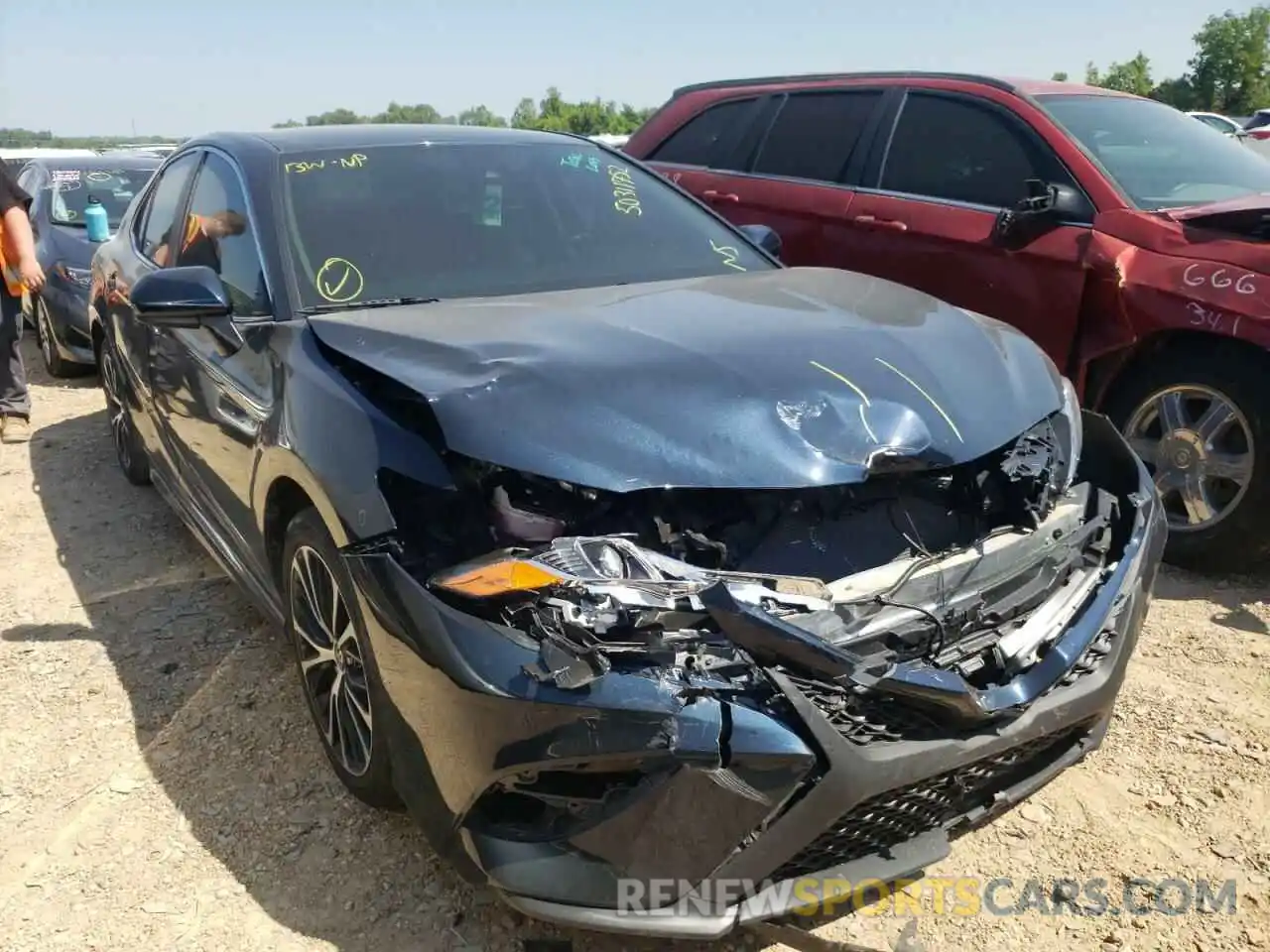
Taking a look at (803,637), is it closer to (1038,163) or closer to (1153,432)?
(1153,432)

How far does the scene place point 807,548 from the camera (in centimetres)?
215

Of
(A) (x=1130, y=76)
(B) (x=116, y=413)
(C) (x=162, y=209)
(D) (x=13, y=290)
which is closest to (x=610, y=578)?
(C) (x=162, y=209)

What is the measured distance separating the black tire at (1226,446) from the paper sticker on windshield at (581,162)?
216 centimetres

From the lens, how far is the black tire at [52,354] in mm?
7266

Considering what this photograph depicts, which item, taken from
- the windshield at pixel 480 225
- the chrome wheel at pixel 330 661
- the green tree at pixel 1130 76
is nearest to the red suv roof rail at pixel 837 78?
the windshield at pixel 480 225

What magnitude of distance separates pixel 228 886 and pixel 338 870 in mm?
242

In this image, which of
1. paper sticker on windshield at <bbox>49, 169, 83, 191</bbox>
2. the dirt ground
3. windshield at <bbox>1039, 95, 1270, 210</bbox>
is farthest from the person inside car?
paper sticker on windshield at <bbox>49, 169, 83, 191</bbox>

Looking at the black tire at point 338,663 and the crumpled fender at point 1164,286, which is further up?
the crumpled fender at point 1164,286

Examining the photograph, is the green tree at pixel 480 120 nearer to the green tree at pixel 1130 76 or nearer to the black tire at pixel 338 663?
the black tire at pixel 338 663

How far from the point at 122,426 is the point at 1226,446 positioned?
461 cm

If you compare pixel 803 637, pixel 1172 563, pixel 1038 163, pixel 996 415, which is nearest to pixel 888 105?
pixel 1038 163

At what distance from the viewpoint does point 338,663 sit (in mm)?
2496

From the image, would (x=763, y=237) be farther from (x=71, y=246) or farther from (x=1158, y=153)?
(x=71, y=246)

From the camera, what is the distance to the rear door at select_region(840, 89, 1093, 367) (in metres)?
4.12
